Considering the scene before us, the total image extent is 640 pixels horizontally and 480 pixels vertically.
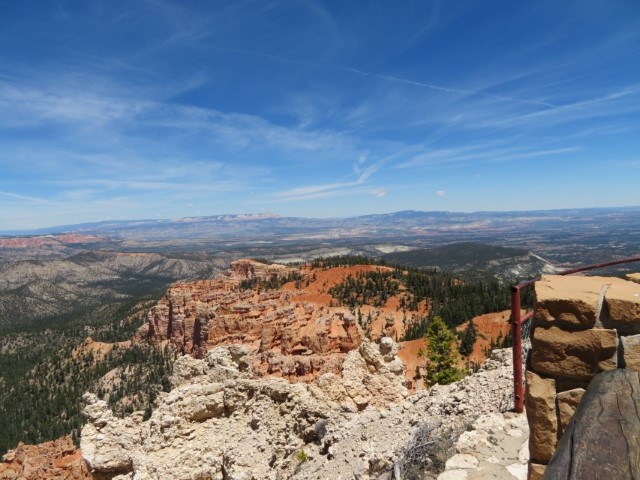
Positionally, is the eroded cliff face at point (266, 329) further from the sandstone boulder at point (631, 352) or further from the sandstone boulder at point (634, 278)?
the sandstone boulder at point (631, 352)

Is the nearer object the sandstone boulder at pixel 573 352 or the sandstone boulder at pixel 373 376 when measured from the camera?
the sandstone boulder at pixel 573 352

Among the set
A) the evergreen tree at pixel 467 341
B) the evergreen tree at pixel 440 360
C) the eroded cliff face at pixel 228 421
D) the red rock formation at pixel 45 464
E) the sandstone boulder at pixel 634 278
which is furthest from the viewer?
the evergreen tree at pixel 467 341

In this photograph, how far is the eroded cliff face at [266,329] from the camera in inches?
1086

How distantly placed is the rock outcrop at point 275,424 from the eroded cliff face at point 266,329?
865 cm

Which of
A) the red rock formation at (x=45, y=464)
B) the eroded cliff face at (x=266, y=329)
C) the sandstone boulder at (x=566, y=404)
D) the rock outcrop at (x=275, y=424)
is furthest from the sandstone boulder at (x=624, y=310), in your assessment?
the eroded cliff face at (x=266, y=329)

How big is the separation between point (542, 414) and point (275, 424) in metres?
10.0

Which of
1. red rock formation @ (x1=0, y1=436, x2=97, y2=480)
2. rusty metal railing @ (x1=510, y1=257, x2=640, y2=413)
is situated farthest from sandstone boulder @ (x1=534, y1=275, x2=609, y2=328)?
red rock formation @ (x1=0, y1=436, x2=97, y2=480)

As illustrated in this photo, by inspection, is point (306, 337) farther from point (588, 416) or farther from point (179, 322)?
point (179, 322)

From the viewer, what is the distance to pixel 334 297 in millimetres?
71625

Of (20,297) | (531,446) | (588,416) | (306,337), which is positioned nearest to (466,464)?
(531,446)

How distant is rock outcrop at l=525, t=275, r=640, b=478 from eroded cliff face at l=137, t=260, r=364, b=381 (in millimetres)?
20695

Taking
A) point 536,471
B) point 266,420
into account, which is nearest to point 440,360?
point 266,420

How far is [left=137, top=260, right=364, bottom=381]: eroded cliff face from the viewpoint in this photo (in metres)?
27.6

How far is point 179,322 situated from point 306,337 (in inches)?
1551
